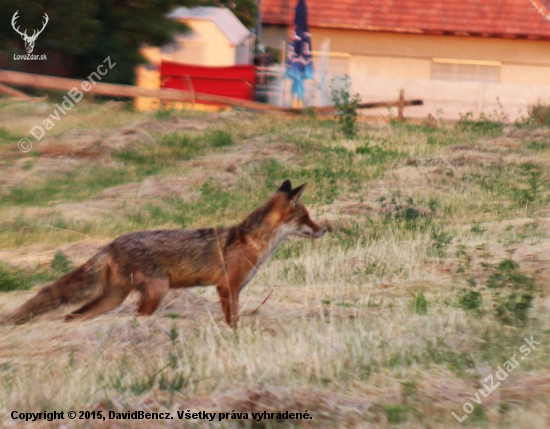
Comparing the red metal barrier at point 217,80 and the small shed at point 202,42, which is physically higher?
the small shed at point 202,42

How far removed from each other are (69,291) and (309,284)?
2445 mm

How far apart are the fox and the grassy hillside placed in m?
0.19

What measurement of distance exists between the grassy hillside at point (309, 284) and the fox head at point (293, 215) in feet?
2.08

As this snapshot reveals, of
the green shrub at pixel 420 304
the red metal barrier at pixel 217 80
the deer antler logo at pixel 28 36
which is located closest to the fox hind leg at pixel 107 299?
the green shrub at pixel 420 304

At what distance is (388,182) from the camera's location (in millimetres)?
13742

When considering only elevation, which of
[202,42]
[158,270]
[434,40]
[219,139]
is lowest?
[158,270]

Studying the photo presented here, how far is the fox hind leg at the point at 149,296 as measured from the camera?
666cm

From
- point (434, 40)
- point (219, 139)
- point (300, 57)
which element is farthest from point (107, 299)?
point (434, 40)

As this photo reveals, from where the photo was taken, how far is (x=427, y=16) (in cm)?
3406

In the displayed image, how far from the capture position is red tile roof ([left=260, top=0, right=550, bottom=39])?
3344 centimetres

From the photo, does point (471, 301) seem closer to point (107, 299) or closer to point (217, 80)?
point (107, 299)

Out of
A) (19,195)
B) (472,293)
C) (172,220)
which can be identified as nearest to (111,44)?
(19,195)

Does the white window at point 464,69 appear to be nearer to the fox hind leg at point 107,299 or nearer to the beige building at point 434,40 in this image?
the beige building at point 434,40

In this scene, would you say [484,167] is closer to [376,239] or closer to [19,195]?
[376,239]
